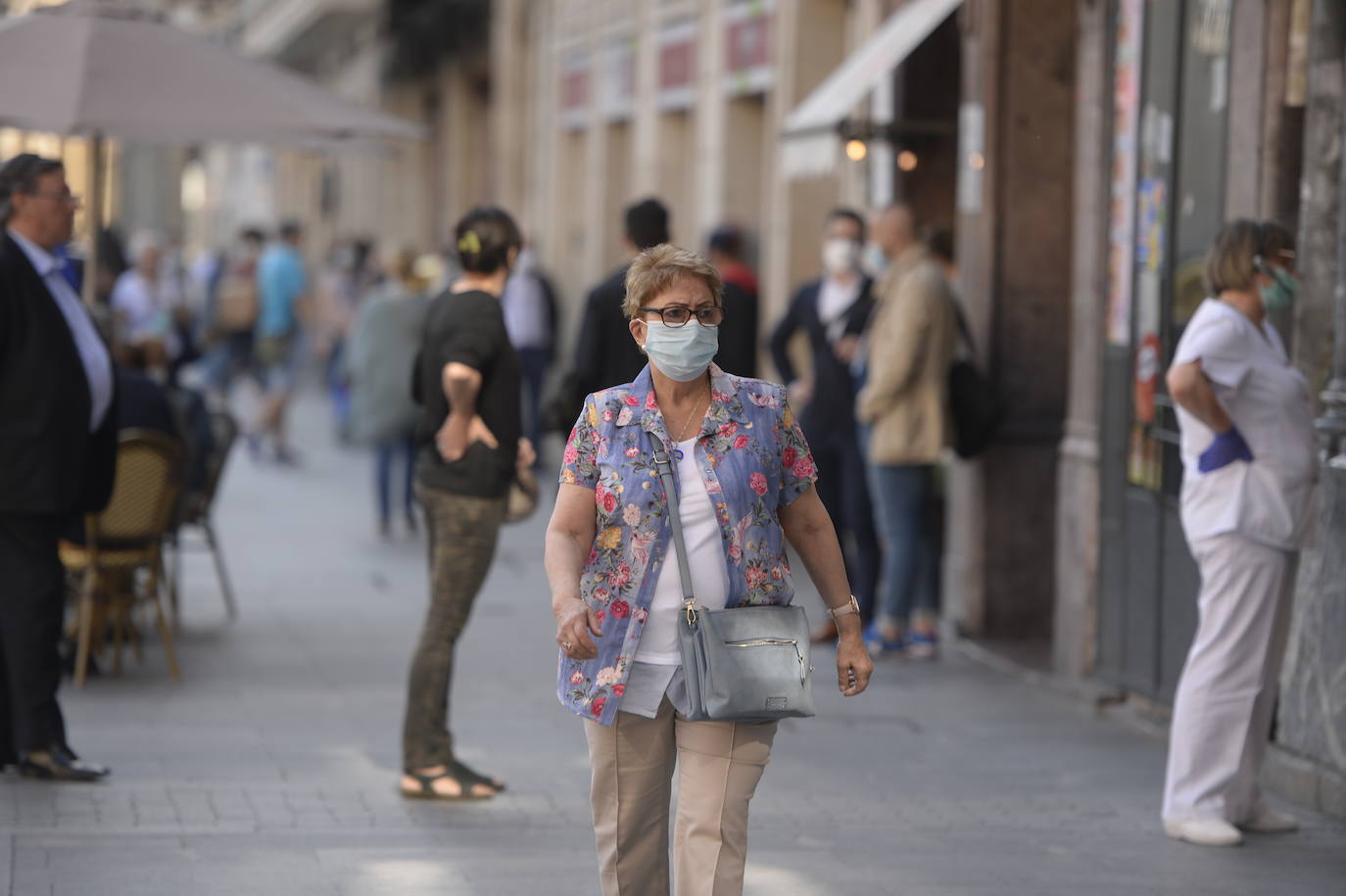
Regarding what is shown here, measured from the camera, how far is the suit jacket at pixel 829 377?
10539 mm

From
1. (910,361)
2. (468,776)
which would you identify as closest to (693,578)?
(468,776)

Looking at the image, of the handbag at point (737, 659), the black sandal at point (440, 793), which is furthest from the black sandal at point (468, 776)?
the handbag at point (737, 659)

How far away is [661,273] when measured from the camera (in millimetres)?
4770

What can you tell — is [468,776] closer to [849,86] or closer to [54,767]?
[54,767]

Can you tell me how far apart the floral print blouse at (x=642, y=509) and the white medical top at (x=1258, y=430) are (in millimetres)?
2293

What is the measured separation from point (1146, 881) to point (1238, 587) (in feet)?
3.32

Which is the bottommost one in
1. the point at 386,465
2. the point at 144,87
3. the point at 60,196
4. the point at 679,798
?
the point at 386,465

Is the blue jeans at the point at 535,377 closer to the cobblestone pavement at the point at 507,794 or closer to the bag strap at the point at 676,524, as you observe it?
the cobblestone pavement at the point at 507,794

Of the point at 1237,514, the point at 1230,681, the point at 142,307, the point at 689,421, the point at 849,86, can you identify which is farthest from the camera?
the point at 142,307

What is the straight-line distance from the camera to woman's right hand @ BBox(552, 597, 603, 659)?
15.0 ft

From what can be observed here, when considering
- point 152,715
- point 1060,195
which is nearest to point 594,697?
point 152,715

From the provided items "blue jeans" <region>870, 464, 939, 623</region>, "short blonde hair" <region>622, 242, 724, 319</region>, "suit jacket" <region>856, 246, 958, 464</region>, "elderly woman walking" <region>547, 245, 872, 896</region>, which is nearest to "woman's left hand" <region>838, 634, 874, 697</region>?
"elderly woman walking" <region>547, 245, 872, 896</region>

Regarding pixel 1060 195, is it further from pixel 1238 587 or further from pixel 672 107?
pixel 672 107

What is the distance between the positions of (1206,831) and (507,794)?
2204mm
